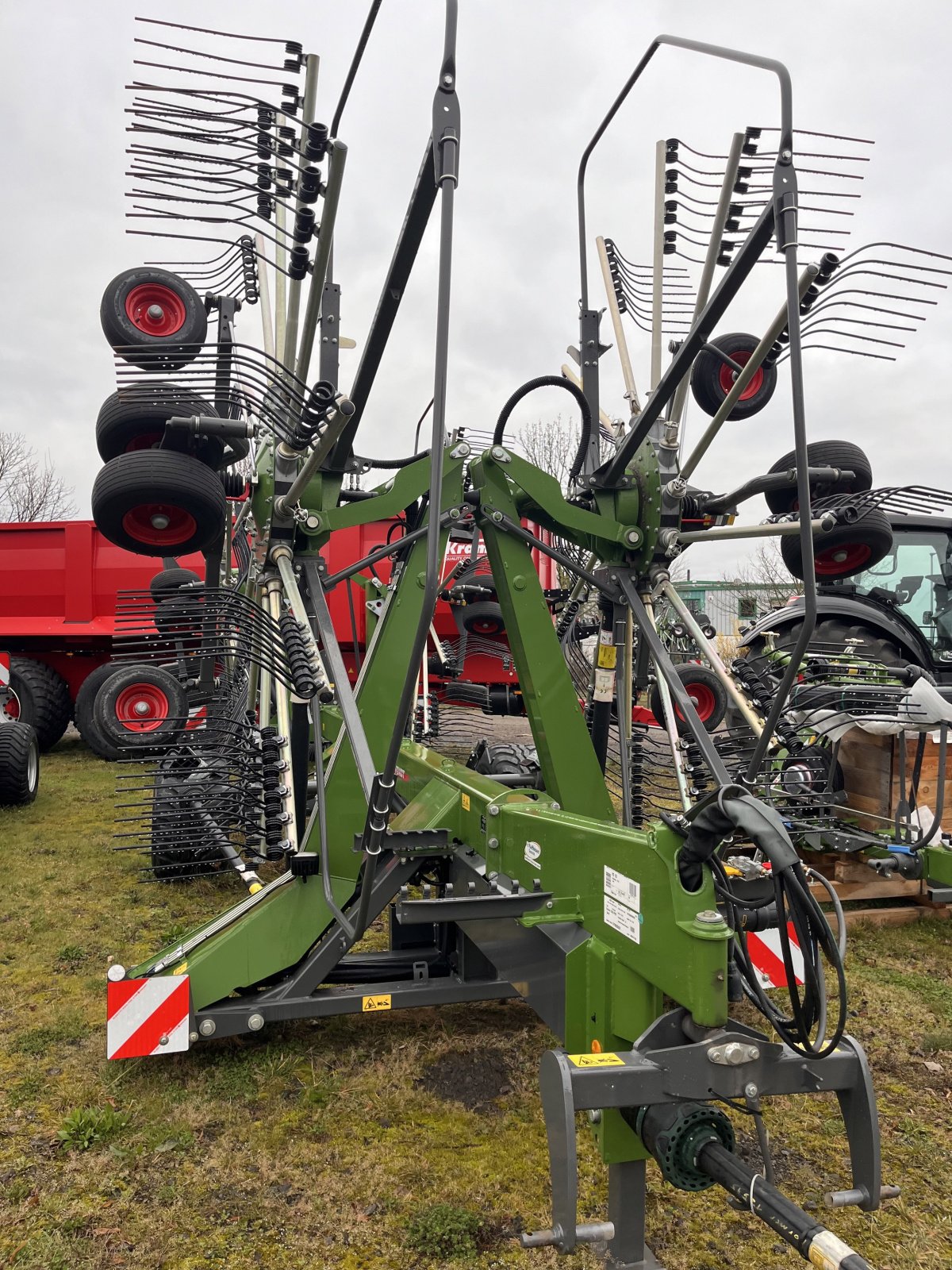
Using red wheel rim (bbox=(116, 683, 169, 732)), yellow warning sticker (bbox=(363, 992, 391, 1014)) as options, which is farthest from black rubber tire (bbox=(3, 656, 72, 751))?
yellow warning sticker (bbox=(363, 992, 391, 1014))

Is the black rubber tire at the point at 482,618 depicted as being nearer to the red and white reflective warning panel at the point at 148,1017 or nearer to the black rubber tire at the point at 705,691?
the black rubber tire at the point at 705,691

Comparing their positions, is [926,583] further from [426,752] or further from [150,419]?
[150,419]

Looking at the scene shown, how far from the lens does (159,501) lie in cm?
314

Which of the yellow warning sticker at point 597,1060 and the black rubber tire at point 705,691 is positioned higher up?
the black rubber tire at point 705,691

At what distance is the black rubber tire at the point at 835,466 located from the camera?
3.58 metres

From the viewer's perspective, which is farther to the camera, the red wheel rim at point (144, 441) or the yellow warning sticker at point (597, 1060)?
the red wheel rim at point (144, 441)

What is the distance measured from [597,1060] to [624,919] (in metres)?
0.44

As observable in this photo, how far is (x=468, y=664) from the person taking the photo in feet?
32.0

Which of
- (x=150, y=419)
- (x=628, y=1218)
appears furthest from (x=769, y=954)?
(x=150, y=419)

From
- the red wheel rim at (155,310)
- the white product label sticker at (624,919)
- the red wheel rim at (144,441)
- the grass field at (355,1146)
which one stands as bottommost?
the grass field at (355,1146)

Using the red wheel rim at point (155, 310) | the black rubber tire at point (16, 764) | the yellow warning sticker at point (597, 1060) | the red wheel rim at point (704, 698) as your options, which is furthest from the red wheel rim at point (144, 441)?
the red wheel rim at point (704, 698)

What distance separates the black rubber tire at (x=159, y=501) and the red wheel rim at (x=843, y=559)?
245 cm

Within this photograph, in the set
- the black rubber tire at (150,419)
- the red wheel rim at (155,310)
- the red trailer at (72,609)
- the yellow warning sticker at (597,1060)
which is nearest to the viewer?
the yellow warning sticker at (597,1060)

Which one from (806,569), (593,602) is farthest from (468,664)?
(806,569)
